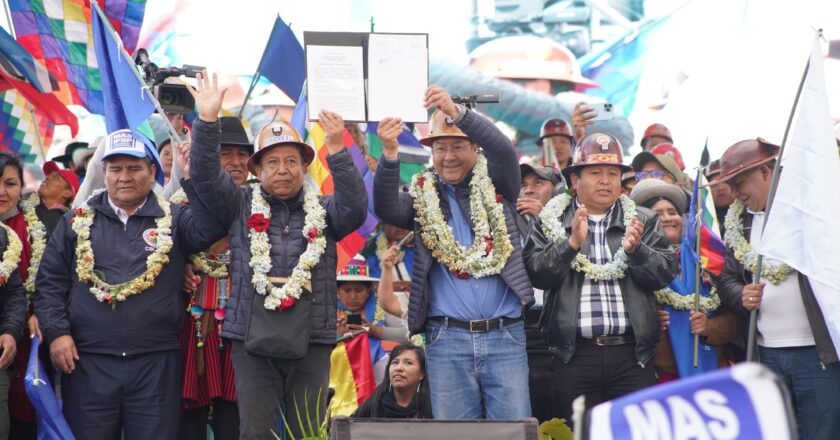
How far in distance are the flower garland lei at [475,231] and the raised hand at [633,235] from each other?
648mm

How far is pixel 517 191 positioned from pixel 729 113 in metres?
4.12

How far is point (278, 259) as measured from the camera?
18.8 ft

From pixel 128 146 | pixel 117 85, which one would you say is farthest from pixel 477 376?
pixel 117 85

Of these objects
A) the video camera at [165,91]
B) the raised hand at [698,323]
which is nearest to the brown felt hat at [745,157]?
the raised hand at [698,323]

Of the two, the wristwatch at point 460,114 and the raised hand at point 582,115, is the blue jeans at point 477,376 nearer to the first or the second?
the wristwatch at point 460,114

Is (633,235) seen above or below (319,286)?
above

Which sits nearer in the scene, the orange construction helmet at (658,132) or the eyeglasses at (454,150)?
the eyeglasses at (454,150)

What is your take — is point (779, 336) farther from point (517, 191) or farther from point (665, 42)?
point (665, 42)

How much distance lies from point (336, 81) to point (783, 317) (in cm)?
295

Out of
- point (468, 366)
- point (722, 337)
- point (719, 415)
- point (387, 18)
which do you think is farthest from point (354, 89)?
point (387, 18)

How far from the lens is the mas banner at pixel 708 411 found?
2611 millimetres

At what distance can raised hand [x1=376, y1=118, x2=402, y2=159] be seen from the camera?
5723 mm

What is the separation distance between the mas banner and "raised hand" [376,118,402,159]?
3.12m

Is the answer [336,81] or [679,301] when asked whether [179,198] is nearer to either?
[336,81]
